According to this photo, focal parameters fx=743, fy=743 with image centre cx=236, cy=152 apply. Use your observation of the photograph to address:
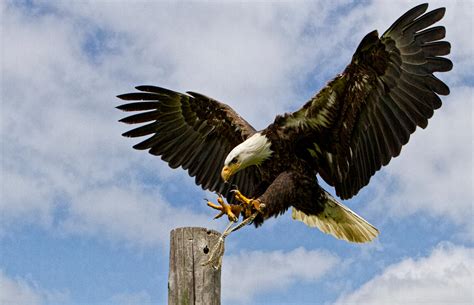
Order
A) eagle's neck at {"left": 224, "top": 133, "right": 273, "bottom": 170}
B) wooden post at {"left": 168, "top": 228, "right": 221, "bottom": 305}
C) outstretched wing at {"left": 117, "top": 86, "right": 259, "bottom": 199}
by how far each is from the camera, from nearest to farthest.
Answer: wooden post at {"left": 168, "top": 228, "right": 221, "bottom": 305}
eagle's neck at {"left": 224, "top": 133, "right": 273, "bottom": 170}
outstretched wing at {"left": 117, "top": 86, "right": 259, "bottom": 199}

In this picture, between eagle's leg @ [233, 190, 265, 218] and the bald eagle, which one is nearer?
eagle's leg @ [233, 190, 265, 218]

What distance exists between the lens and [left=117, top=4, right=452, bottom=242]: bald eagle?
6195 millimetres

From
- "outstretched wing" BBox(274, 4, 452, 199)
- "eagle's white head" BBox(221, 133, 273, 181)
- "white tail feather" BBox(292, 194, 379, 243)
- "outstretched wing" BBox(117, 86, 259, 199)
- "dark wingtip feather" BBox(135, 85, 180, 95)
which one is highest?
"dark wingtip feather" BBox(135, 85, 180, 95)

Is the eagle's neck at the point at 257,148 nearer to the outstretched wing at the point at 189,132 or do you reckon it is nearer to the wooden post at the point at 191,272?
the outstretched wing at the point at 189,132

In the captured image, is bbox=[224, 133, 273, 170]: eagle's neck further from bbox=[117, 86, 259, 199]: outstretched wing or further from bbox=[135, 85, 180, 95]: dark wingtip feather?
bbox=[135, 85, 180, 95]: dark wingtip feather

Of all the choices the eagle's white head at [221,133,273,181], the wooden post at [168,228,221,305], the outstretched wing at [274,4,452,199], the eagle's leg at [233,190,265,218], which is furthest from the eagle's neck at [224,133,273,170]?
the wooden post at [168,228,221,305]

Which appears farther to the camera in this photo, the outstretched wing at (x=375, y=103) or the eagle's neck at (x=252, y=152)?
the eagle's neck at (x=252, y=152)

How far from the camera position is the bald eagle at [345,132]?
620 cm

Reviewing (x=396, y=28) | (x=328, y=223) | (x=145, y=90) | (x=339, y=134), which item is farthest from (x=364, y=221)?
(x=145, y=90)

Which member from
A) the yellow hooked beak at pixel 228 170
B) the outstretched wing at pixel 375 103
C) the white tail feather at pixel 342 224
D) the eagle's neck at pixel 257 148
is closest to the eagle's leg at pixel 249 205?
the yellow hooked beak at pixel 228 170

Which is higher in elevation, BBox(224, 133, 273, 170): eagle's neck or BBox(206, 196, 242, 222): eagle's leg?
BBox(224, 133, 273, 170): eagle's neck

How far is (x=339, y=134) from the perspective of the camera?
21.7ft

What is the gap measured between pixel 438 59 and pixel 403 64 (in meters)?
0.29

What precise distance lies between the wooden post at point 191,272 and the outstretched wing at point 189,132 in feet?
7.72
